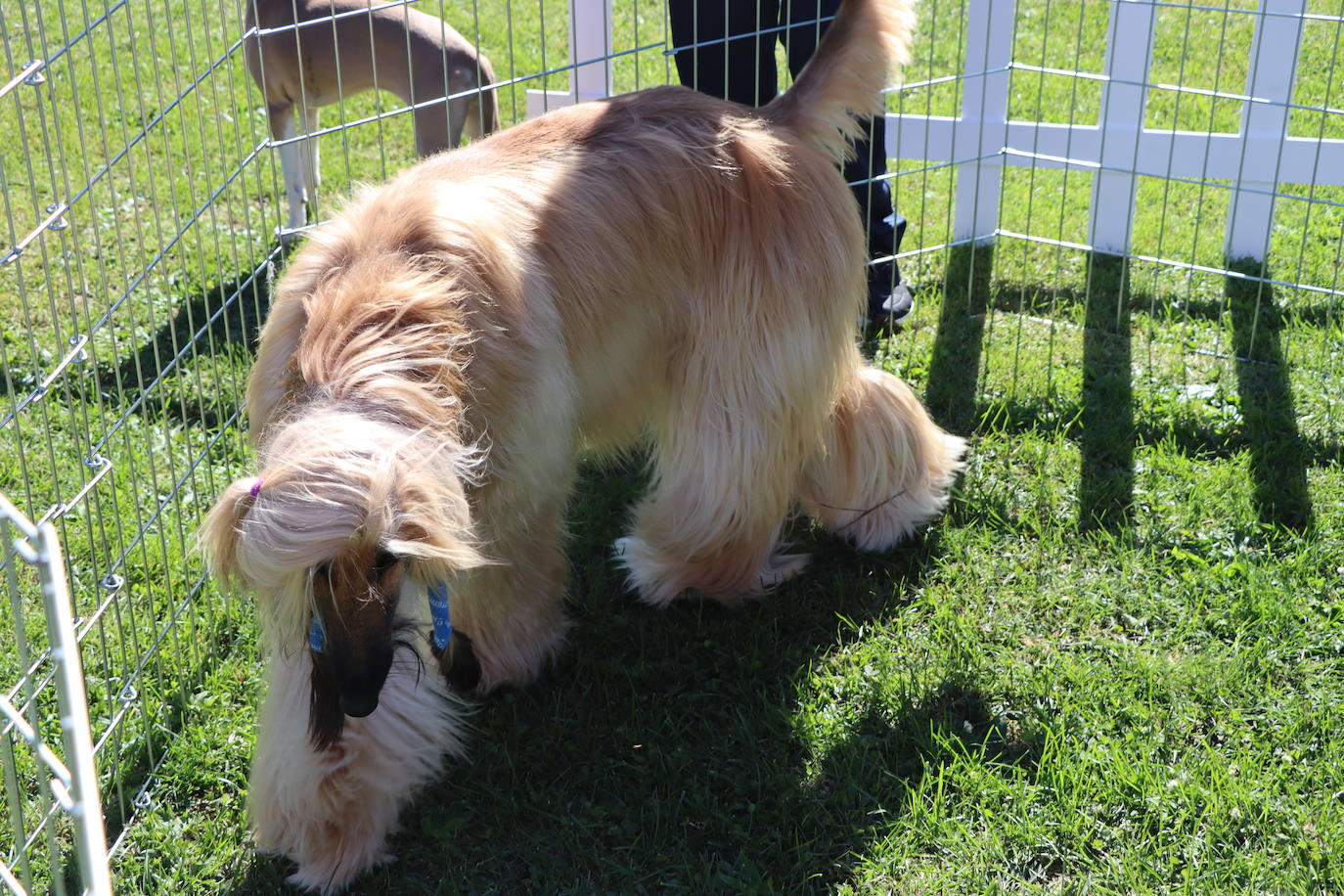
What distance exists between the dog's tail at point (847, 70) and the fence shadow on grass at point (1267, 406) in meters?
1.56

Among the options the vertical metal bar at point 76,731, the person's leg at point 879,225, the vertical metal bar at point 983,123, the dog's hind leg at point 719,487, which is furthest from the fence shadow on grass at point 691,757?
the vertical metal bar at point 983,123

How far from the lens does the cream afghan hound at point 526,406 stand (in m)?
2.00

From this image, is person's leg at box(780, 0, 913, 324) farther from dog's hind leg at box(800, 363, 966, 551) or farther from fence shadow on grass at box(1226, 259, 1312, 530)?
fence shadow on grass at box(1226, 259, 1312, 530)

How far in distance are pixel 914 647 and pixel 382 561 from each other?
62.4 inches

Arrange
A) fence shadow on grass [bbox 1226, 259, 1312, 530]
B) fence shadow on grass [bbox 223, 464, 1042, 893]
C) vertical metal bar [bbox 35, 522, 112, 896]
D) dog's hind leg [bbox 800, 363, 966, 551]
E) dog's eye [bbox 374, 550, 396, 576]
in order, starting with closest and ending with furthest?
vertical metal bar [bbox 35, 522, 112, 896] → dog's eye [bbox 374, 550, 396, 576] → fence shadow on grass [bbox 223, 464, 1042, 893] → dog's hind leg [bbox 800, 363, 966, 551] → fence shadow on grass [bbox 1226, 259, 1312, 530]

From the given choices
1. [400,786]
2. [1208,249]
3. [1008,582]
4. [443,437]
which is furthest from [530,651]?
[1208,249]

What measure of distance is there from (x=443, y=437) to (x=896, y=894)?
1256mm

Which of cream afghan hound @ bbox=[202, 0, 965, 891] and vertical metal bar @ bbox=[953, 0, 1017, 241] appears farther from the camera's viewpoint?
vertical metal bar @ bbox=[953, 0, 1017, 241]

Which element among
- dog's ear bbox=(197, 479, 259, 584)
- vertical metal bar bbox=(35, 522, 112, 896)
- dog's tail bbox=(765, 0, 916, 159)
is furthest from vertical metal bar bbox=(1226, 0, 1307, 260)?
vertical metal bar bbox=(35, 522, 112, 896)

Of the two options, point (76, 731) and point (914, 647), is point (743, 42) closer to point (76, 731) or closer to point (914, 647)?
point (914, 647)

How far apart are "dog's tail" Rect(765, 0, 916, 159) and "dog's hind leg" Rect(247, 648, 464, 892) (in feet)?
5.06

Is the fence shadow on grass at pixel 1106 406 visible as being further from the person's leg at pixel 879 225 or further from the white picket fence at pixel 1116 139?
the person's leg at pixel 879 225

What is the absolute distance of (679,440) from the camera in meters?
2.98

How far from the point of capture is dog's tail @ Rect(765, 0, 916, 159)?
118 inches
